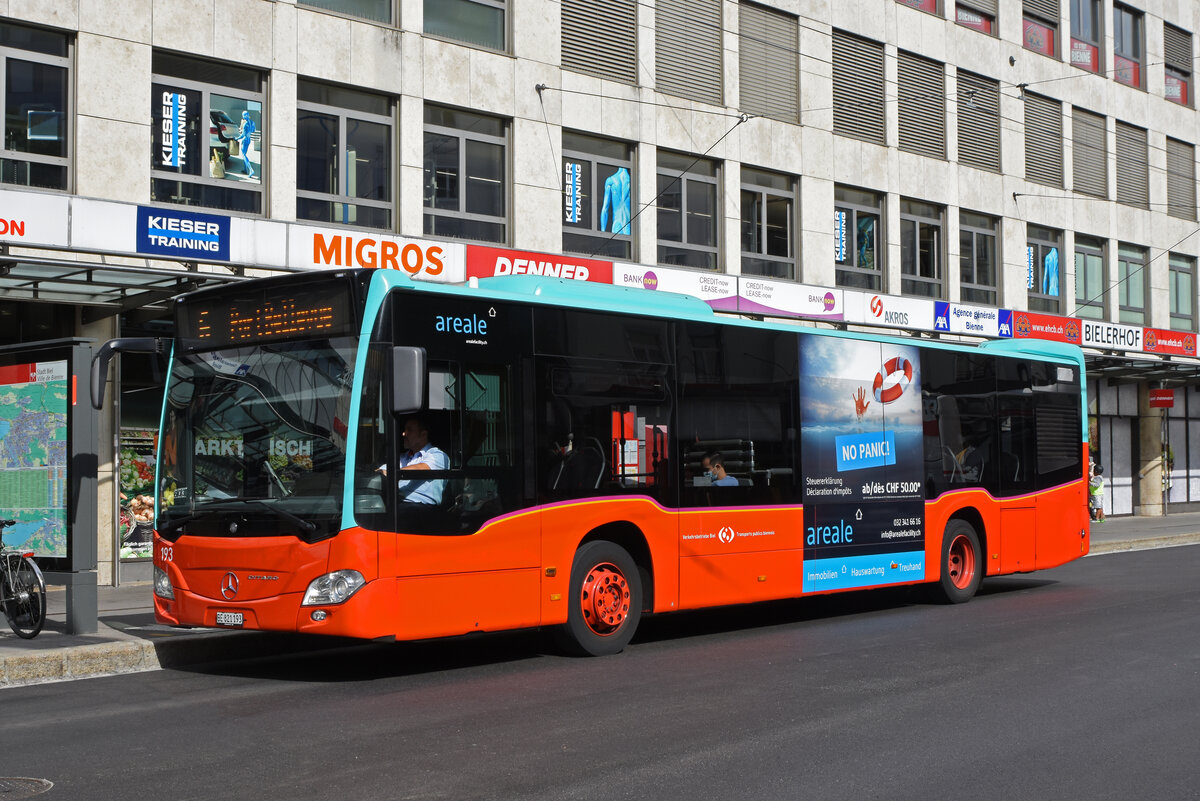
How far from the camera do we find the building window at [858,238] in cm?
2611

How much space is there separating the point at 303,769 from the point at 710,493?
5814 millimetres

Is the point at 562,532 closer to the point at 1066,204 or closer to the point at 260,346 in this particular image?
the point at 260,346

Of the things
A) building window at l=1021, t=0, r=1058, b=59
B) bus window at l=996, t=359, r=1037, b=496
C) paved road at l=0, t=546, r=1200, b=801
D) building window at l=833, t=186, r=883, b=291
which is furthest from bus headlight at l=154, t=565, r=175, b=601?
building window at l=1021, t=0, r=1058, b=59

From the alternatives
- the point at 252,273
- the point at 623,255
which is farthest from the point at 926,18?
the point at 252,273

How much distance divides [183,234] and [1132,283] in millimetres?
25923

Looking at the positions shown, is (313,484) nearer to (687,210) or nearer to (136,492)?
(136,492)

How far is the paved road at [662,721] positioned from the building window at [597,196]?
10.4 meters

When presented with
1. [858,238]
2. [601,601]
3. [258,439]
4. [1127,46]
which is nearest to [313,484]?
[258,439]

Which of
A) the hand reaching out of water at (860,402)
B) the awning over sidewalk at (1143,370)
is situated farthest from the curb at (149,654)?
the awning over sidewalk at (1143,370)

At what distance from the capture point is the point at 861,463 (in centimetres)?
1357

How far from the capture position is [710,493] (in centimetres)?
1176

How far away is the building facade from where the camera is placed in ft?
52.6

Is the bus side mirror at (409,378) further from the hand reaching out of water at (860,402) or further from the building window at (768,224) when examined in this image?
the building window at (768,224)

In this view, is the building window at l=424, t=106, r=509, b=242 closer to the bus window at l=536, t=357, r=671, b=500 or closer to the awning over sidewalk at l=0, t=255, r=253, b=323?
the awning over sidewalk at l=0, t=255, r=253, b=323
